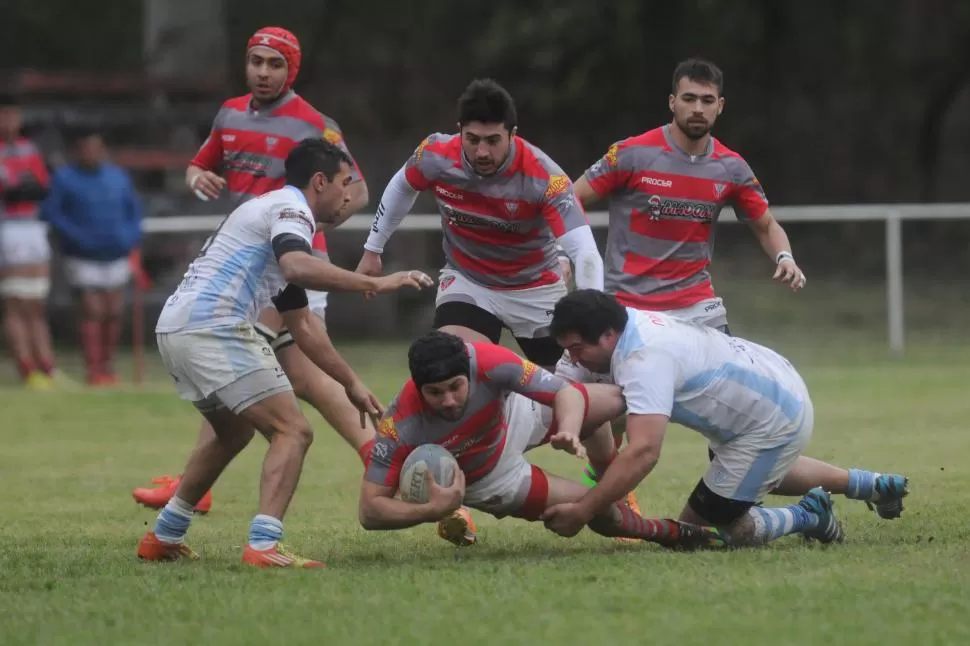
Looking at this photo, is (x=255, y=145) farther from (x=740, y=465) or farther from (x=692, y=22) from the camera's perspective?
(x=692, y=22)

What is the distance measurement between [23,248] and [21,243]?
5 centimetres

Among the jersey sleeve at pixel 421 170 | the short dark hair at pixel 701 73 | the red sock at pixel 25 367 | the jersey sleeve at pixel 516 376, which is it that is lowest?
the red sock at pixel 25 367

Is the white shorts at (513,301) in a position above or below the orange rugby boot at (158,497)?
above

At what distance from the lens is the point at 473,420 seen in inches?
250

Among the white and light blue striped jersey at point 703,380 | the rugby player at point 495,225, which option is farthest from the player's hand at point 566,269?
the white and light blue striped jersey at point 703,380

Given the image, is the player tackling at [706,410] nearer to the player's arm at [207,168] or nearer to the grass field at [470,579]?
the grass field at [470,579]

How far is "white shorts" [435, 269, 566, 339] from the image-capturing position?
778cm

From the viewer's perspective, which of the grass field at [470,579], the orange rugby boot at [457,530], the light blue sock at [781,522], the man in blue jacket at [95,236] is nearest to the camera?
the grass field at [470,579]

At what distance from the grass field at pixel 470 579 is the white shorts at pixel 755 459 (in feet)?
0.87

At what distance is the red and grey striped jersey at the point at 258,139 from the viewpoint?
332 inches

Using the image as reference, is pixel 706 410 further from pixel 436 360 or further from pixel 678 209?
pixel 678 209

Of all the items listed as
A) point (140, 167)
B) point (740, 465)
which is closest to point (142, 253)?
point (140, 167)

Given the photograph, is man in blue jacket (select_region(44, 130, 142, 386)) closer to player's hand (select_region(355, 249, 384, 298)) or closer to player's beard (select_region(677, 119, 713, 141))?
player's hand (select_region(355, 249, 384, 298))

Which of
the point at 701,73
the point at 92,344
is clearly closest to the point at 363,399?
the point at 701,73
